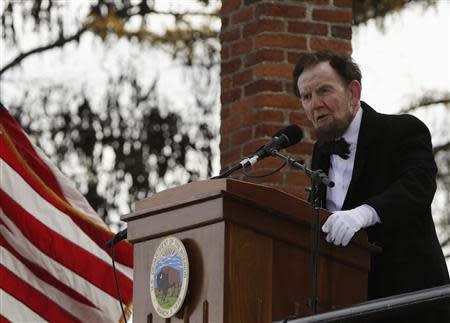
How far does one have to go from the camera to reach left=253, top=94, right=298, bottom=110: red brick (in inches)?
344

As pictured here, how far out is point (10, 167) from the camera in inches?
345

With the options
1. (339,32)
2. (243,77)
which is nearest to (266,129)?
(243,77)

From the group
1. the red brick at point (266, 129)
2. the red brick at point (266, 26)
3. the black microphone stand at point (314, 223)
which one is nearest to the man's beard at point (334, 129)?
the black microphone stand at point (314, 223)

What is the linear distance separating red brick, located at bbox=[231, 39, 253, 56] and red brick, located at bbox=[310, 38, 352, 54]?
1.18ft

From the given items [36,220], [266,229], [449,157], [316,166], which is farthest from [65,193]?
[449,157]

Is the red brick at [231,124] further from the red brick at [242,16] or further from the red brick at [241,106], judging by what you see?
the red brick at [242,16]

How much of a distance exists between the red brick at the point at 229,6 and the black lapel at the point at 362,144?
2810 mm

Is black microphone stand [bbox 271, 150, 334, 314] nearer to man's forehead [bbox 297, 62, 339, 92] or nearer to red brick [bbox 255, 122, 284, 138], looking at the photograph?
man's forehead [bbox 297, 62, 339, 92]

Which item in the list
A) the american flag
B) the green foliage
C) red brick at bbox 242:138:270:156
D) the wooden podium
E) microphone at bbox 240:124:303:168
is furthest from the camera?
the green foliage

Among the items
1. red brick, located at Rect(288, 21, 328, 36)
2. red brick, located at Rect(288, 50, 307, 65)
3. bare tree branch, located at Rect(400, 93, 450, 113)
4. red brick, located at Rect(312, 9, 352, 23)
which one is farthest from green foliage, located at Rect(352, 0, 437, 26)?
red brick, located at Rect(288, 50, 307, 65)

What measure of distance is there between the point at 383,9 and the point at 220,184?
11.6m

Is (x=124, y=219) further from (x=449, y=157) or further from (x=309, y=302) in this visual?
(x=449, y=157)

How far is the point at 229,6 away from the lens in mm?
9141

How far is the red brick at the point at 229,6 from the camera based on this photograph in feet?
29.7
